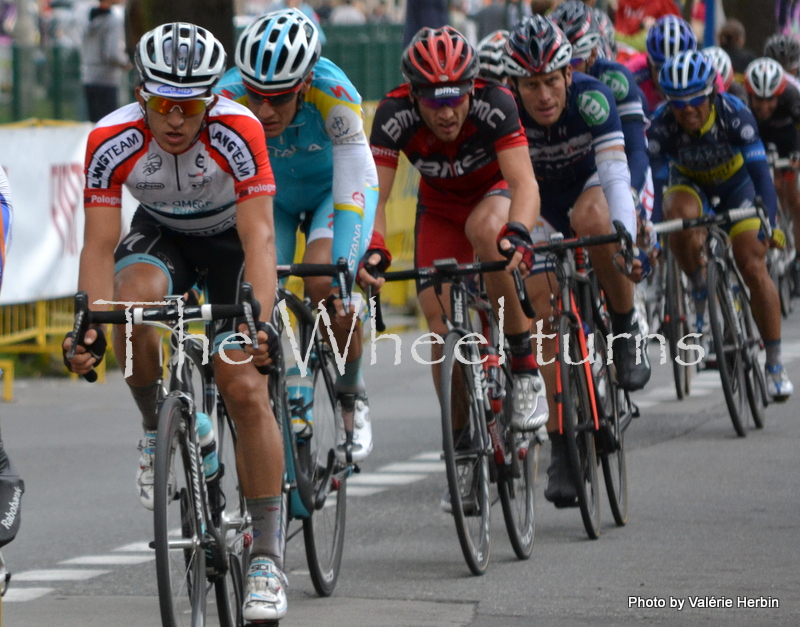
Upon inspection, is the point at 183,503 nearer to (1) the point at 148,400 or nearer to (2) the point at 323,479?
(1) the point at 148,400

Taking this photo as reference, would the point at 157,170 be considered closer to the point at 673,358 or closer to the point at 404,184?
the point at 673,358

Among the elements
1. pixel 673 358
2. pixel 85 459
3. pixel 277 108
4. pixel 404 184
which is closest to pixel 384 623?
pixel 277 108

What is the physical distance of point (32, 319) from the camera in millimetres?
12461

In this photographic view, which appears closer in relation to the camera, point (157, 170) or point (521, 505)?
point (157, 170)

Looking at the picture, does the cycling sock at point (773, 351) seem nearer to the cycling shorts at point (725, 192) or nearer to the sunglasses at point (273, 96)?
the cycling shorts at point (725, 192)

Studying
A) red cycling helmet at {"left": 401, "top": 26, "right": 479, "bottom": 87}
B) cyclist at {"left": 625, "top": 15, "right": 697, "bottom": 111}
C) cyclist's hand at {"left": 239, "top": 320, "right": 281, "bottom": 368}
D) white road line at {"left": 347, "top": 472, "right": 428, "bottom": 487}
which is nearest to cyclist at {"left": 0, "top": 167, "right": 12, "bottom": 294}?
cyclist's hand at {"left": 239, "top": 320, "right": 281, "bottom": 368}

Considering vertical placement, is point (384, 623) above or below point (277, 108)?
below

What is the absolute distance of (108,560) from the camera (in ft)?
23.5

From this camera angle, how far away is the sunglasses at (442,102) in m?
6.95

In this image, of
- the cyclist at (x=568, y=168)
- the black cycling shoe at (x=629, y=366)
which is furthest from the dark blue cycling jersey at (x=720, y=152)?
the black cycling shoe at (x=629, y=366)

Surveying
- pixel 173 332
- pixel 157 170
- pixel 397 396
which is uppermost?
pixel 157 170

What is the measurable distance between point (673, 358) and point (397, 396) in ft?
6.97

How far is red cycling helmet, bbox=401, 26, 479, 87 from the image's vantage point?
270 inches

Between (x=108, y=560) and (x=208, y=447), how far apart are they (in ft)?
6.24
